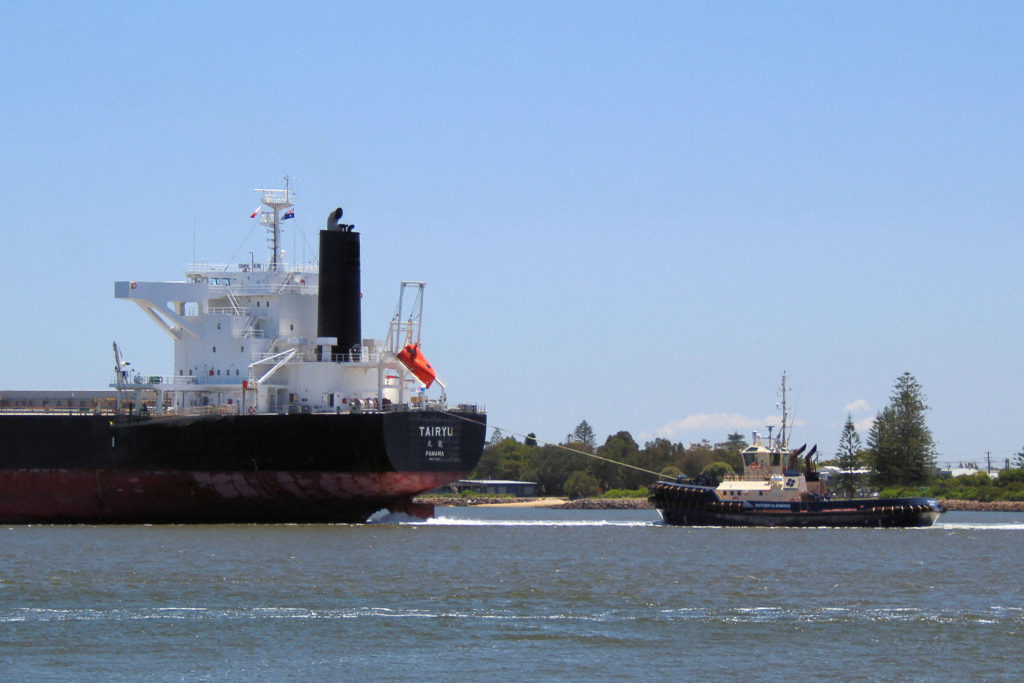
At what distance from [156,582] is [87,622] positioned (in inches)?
175

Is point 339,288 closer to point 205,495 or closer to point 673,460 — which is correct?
point 205,495

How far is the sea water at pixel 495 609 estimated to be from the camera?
1830cm

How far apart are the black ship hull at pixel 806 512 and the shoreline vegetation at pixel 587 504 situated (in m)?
23.8

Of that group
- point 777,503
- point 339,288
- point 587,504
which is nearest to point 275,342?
point 339,288

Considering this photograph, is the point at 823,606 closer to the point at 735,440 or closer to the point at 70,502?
the point at 70,502

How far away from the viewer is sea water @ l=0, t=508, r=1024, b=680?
60.0 ft

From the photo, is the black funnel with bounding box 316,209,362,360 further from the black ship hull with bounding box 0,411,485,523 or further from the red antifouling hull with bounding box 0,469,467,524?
the red antifouling hull with bounding box 0,469,467,524

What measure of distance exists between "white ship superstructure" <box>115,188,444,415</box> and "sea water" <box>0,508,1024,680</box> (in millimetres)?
6724

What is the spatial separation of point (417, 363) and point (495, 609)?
769 inches

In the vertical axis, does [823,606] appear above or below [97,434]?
below

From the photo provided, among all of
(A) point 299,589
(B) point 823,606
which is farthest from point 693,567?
(A) point 299,589

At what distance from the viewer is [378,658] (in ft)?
61.3

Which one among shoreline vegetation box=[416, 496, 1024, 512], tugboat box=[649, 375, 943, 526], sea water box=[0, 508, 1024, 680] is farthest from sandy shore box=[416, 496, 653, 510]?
sea water box=[0, 508, 1024, 680]

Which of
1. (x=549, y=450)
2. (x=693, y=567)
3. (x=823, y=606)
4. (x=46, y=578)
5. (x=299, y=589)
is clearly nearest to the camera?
(x=823, y=606)
